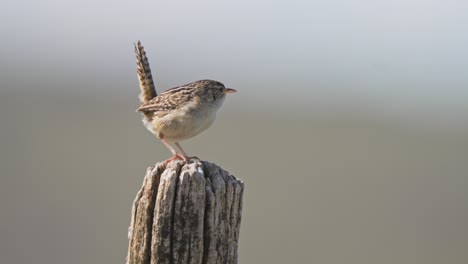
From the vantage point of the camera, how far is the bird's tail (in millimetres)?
9375

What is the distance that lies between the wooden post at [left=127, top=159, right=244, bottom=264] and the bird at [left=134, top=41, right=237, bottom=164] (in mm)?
3079

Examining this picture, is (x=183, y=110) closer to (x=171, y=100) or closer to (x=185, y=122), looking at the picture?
(x=185, y=122)

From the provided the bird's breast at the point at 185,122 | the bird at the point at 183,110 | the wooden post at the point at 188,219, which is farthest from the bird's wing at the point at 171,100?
the wooden post at the point at 188,219

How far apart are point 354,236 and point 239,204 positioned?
16.9 meters

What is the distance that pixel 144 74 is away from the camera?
9391 mm

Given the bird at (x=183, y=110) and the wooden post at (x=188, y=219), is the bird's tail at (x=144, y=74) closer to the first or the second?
the bird at (x=183, y=110)

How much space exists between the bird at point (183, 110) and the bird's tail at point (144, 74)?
20 centimetres

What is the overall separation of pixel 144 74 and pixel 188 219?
15.7ft

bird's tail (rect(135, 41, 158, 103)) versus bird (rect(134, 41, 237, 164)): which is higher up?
bird's tail (rect(135, 41, 158, 103))

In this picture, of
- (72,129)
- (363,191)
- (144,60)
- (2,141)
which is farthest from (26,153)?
(144,60)

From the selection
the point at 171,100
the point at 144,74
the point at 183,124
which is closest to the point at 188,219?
the point at 183,124

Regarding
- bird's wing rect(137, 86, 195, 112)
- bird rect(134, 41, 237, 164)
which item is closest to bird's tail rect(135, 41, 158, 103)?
bird rect(134, 41, 237, 164)

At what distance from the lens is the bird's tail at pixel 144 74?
30.8 feet

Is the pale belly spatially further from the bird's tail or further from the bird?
the bird's tail
